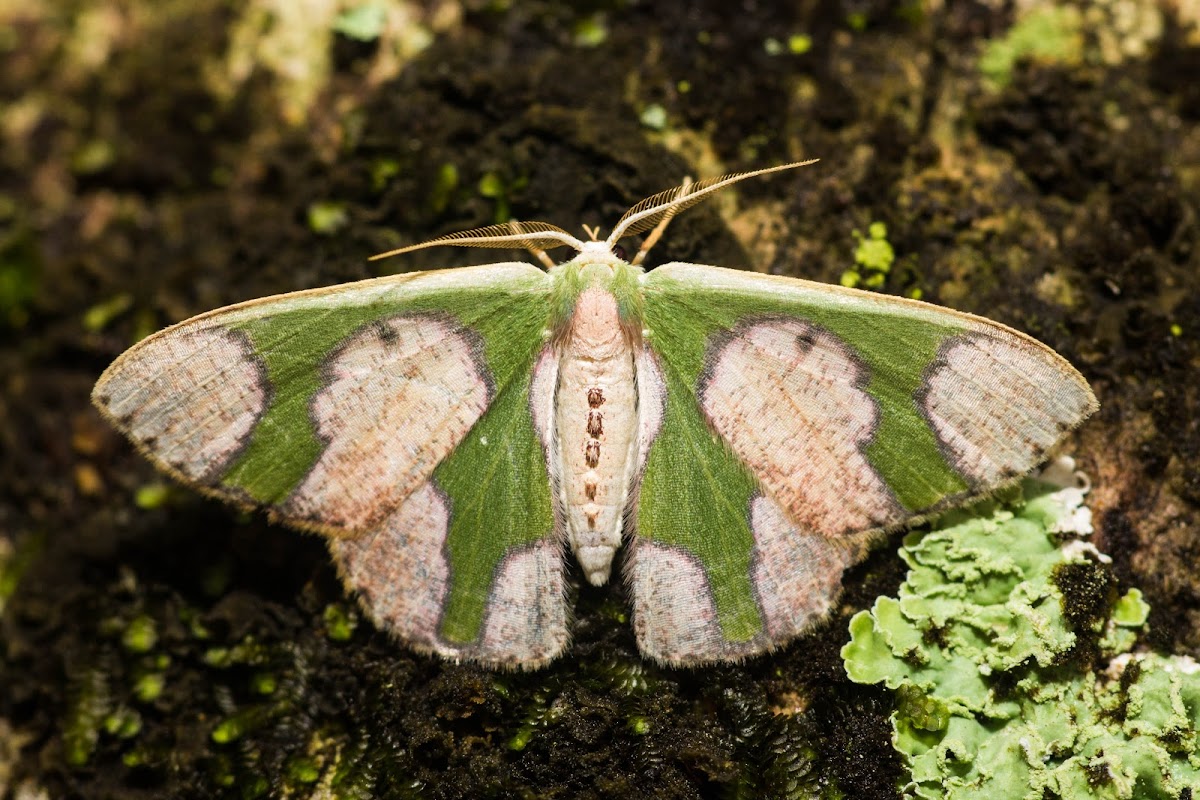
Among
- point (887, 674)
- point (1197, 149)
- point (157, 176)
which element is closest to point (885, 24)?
point (1197, 149)

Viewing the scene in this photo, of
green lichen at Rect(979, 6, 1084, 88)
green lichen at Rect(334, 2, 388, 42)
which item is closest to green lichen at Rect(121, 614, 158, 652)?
green lichen at Rect(334, 2, 388, 42)

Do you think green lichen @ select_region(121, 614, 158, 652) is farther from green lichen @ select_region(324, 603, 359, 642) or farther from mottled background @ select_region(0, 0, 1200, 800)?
green lichen @ select_region(324, 603, 359, 642)

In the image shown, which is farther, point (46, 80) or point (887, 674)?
point (46, 80)

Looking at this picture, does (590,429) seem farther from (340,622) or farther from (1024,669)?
(1024,669)

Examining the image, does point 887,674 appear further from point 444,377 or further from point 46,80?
point 46,80

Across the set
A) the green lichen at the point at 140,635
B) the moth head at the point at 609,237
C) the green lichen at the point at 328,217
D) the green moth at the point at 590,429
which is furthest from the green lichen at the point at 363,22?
the green lichen at the point at 140,635

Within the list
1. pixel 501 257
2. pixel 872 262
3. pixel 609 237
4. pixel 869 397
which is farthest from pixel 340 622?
pixel 872 262

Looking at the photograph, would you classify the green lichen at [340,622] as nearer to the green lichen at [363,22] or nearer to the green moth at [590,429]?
the green moth at [590,429]

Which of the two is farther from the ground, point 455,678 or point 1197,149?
point 1197,149
